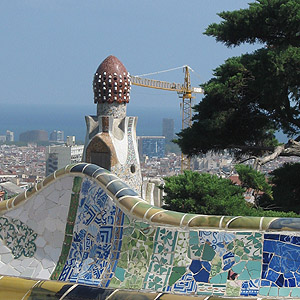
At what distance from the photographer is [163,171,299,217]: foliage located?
7.96m

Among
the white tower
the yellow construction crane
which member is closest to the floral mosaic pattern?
the white tower

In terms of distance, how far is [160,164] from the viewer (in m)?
74.1

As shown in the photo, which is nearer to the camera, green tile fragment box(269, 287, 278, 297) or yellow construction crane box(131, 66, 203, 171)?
green tile fragment box(269, 287, 278, 297)

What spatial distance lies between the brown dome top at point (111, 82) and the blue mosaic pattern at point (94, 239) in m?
4.65

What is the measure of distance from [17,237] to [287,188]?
560 cm

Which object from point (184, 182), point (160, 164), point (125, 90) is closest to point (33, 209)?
point (184, 182)

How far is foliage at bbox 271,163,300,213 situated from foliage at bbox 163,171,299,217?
112 cm

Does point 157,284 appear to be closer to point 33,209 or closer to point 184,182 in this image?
point 33,209

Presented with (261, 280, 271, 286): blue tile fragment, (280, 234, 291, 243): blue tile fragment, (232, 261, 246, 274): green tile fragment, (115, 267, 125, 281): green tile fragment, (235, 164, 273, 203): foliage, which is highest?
(235, 164, 273, 203): foliage

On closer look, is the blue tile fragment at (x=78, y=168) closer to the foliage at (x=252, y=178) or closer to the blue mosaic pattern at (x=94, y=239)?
the blue mosaic pattern at (x=94, y=239)

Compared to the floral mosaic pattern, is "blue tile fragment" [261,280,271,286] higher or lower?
lower

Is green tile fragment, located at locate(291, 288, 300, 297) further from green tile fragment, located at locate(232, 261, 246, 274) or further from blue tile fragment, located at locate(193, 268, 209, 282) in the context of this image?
blue tile fragment, located at locate(193, 268, 209, 282)

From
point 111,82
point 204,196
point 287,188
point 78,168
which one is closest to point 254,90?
point 287,188

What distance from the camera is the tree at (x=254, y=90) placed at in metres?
9.54
